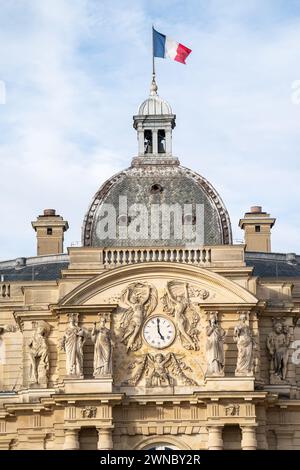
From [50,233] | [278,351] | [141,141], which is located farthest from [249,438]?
[50,233]

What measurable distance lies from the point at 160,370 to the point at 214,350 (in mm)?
1949

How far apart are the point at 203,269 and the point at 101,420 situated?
5.82m

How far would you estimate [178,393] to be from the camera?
6212 cm

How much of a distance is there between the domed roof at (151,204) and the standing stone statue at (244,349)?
554 cm

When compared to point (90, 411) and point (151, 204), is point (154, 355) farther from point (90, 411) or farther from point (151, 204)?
point (151, 204)

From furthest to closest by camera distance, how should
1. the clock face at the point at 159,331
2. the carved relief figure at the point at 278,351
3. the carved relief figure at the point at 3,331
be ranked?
A: 1. the carved relief figure at the point at 3,331
2. the carved relief figure at the point at 278,351
3. the clock face at the point at 159,331

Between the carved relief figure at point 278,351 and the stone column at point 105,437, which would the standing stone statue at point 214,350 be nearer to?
the carved relief figure at point 278,351

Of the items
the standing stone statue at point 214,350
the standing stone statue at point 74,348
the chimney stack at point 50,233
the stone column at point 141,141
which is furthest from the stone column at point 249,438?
the chimney stack at point 50,233

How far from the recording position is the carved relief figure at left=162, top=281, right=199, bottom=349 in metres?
62.6

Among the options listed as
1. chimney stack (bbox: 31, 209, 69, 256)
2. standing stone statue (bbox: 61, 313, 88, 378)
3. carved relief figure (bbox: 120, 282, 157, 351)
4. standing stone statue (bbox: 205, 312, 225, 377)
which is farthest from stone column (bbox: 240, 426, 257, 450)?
chimney stack (bbox: 31, 209, 69, 256)

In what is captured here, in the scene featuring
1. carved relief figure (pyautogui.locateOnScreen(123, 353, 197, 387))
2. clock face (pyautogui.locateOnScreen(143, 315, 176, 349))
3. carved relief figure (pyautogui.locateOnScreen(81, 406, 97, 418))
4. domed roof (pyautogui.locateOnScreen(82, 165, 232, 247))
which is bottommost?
carved relief figure (pyautogui.locateOnScreen(81, 406, 97, 418))

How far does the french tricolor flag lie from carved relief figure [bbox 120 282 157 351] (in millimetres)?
9470

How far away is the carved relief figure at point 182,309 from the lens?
6262 centimetres

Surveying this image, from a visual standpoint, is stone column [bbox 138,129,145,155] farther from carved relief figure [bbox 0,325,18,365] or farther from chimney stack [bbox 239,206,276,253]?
carved relief figure [bbox 0,325,18,365]
